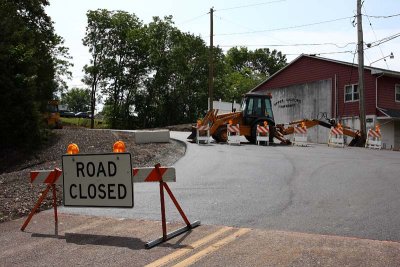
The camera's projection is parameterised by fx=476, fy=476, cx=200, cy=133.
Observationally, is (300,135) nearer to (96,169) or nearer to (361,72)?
(361,72)

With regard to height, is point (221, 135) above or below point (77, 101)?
below

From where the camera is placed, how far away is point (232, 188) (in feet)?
35.6

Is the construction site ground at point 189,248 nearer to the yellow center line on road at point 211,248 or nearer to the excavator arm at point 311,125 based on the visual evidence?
the yellow center line on road at point 211,248

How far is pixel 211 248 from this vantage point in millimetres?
5977

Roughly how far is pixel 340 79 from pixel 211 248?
1299 inches

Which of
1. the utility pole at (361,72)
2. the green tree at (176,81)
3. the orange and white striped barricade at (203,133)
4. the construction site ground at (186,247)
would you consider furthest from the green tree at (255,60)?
the construction site ground at (186,247)

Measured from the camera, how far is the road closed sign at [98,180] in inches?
261

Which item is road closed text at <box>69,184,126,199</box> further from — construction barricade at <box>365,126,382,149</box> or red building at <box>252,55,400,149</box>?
red building at <box>252,55,400,149</box>

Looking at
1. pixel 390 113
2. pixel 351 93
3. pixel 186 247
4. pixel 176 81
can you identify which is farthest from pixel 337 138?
pixel 176 81

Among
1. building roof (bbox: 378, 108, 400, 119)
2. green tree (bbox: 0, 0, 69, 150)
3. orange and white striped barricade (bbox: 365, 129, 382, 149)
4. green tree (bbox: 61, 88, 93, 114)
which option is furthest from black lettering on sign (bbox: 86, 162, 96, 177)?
green tree (bbox: 61, 88, 93, 114)

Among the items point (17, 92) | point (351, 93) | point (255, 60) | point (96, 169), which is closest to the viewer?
point (96, 169)

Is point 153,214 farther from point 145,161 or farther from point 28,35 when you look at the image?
point 28,35

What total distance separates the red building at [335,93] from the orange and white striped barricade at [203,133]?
49.0 ft

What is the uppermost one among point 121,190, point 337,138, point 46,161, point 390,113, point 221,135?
point 390,113
